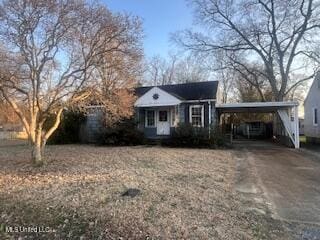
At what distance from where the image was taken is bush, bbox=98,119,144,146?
19.9m

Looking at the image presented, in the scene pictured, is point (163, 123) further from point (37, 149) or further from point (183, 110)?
point (37, 149)

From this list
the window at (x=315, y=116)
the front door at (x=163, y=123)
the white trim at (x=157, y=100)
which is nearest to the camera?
the white trim at (x=157, y=100)

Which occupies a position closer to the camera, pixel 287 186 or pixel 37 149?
pixel 287 186

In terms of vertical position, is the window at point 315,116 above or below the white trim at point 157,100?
below

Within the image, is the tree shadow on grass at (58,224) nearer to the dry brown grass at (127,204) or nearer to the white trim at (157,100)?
the dry brown grass at (127,204)

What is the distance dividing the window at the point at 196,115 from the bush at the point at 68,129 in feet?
25.1

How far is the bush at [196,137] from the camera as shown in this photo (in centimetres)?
1845

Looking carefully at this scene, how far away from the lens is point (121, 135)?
65.8 feet

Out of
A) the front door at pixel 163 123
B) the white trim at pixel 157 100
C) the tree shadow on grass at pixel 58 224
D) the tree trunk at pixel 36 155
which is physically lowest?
the tree shadow on grass at pixel 58 224

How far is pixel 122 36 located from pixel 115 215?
21.4 feet

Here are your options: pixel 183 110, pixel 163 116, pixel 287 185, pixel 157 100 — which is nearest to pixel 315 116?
pixel 183 110

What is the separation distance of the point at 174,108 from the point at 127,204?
1617 cm

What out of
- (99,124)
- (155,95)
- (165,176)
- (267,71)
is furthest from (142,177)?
(267,71)

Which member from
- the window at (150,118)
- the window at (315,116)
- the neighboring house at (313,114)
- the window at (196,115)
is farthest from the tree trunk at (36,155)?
the window at (315,116)
